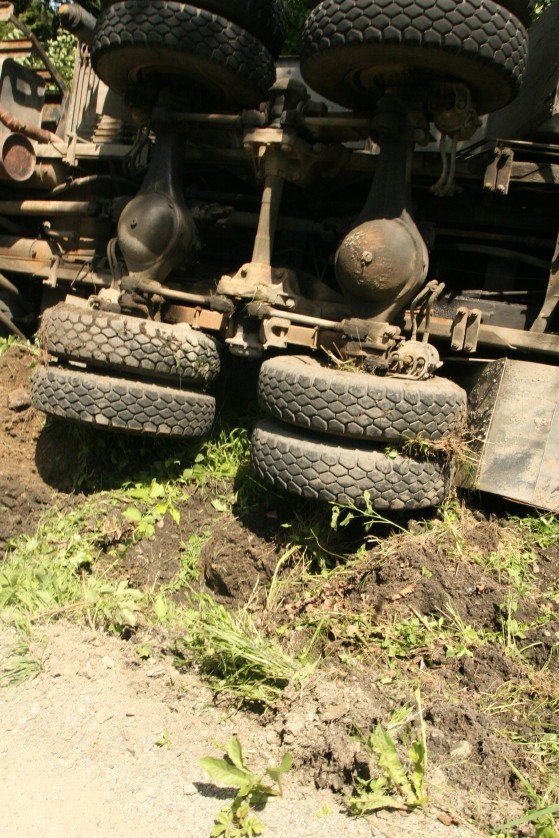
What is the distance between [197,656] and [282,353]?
1819mm

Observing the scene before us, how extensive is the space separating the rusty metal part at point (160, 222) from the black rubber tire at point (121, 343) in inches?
17.9

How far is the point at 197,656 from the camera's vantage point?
3.20m

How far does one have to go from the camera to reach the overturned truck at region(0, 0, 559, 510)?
11.4ft

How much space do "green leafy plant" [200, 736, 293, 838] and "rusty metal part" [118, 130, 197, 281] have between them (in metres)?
2.63

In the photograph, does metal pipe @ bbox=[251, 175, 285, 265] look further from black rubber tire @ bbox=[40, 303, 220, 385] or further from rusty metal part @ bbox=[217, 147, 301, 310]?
black rubber tire @ bbox=[40, 303, 220, 385]

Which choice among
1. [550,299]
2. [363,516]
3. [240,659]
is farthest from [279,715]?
[550,299]

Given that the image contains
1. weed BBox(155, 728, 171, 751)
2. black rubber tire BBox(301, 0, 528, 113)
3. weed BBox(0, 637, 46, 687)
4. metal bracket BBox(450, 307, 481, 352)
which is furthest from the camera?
metal bracket BBox(450, 307, 481, 352)

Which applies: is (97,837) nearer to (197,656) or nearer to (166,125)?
(197,656)

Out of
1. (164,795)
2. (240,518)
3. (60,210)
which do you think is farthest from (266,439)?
(60,210)

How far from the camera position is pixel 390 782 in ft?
8.11

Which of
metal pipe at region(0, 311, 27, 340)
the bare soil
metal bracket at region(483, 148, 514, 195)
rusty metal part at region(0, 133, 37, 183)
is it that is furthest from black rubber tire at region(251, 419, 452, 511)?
rusty metal part at region(0, 133, 37, 183)

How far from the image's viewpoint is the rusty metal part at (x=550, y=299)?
12.9 ft

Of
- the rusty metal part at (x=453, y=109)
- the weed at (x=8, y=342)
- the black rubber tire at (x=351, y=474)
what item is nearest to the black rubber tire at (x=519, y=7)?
the rusty metal part at (x=453, y=109)

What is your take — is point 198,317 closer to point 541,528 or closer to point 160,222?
point 160,222
